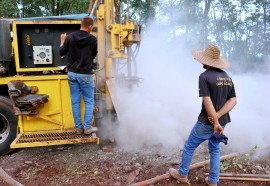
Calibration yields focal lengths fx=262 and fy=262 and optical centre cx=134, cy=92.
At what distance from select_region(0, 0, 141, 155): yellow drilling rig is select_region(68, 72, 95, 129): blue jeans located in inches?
11.1

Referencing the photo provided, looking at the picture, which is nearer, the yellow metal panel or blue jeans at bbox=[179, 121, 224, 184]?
blue jeans at bbox=[179, 121, 224, 184]

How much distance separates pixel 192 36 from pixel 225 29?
12.4 ft

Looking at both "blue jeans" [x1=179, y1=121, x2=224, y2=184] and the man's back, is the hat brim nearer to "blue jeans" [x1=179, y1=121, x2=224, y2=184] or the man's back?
"blue jeans" [x1=179, y1=121, x2=224, y2=184]

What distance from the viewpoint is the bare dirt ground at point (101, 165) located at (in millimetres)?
3703

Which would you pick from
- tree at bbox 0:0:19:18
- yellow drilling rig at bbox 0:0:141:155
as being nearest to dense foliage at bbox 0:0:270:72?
tree at bbox 0:0:19:18

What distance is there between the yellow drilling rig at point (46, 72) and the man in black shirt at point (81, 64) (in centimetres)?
33

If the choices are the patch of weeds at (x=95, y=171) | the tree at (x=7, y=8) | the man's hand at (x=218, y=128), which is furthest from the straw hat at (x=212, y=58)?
the tree at (x=7, y=8)

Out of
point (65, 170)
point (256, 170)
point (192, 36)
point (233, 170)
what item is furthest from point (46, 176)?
point (192, 36)

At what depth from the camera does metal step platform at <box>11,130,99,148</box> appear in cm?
408

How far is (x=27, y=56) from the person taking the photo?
14.9 ft

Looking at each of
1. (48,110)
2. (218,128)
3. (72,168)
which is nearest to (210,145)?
(218,128)

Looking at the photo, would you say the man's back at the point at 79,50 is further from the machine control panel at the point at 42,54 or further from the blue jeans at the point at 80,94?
the machine control panel at the point at 42,54

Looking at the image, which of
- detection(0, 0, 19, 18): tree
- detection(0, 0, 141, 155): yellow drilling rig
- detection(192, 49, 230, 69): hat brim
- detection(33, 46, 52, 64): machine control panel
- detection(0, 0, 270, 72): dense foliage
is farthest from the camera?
detection(0, 0, 270, 72): dense foliage

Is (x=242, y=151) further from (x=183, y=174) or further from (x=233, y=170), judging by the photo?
(x=183, y=174)
